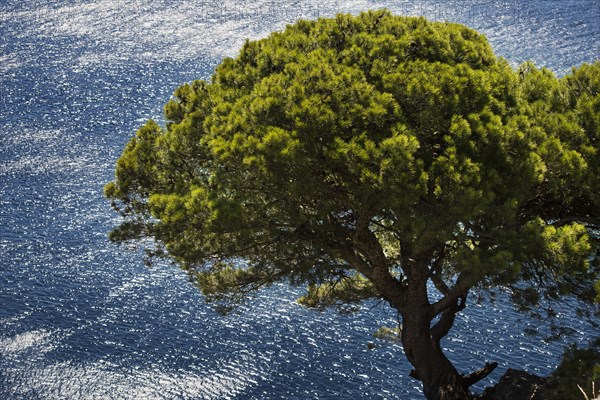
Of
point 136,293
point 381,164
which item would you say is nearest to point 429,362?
point 381,164

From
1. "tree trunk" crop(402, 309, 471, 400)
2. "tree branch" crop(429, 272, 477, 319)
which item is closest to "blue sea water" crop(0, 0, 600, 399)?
"tree trunk" crop(402, 309, 471, 400)

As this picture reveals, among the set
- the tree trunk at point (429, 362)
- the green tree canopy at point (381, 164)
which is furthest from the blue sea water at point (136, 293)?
the tree trunk at point (429, 362)

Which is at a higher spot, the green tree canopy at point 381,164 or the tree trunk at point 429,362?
the green tree canopy at point 381,164

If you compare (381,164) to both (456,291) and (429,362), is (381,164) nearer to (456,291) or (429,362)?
(456,291)

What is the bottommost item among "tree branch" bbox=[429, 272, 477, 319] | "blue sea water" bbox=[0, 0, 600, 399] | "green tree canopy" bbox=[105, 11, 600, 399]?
"blue sea water" bbox=[0, 0, 600, 399]

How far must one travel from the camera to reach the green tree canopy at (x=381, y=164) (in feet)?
49.7

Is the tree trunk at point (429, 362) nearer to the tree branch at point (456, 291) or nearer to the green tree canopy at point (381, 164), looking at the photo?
the green tree canopy at point (381, 164)

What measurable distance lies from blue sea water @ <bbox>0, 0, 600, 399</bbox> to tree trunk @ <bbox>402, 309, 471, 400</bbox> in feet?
17.2

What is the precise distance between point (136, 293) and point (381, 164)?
17.3 meters

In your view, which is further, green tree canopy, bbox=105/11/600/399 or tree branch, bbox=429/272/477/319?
tree branch, bbox=429/272/477/319

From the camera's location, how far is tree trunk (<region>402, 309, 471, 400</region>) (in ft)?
61.0

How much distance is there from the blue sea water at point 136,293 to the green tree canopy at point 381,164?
13.7ft

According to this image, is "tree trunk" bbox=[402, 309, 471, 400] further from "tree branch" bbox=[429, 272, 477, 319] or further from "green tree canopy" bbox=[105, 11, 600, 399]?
"tree branch" bbox=[429, 272, 477, 319]

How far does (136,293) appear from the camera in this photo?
97.9ft
